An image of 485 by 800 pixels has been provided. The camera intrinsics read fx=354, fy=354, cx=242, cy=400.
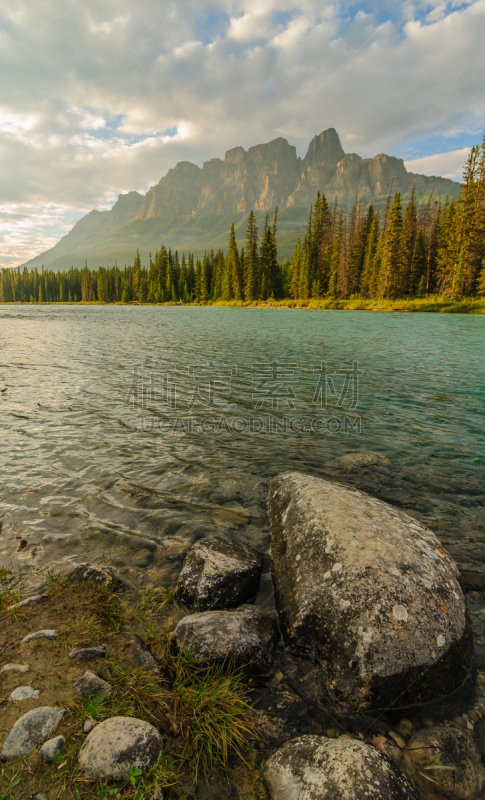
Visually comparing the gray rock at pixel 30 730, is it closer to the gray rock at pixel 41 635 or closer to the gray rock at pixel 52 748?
the gray rock at pixel 52 748

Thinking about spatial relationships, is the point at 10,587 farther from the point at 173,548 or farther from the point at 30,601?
the point at 173,548

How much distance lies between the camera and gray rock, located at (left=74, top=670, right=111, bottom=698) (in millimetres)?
2620

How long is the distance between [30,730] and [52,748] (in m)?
0.20

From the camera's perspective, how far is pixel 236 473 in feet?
22.9

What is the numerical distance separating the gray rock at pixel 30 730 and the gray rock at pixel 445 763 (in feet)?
8.12

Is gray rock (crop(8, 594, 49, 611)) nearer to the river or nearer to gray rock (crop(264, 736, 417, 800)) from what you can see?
the river

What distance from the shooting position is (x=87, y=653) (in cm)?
299

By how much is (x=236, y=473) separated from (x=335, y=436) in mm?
3147

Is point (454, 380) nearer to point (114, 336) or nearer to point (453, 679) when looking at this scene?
point (453, 679)

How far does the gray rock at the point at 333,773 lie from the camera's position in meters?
2.10

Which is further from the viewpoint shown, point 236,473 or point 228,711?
point 236,473

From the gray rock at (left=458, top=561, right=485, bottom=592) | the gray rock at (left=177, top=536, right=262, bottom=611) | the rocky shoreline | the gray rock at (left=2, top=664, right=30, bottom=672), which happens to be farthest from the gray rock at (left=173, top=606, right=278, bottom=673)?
the gray rock at (left=458, top=561, right=485, bottom=592)

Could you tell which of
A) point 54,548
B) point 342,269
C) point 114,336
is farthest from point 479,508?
point 342,269

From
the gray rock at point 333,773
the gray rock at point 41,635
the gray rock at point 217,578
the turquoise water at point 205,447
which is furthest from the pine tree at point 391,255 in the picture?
the gray rock at point 41,635
